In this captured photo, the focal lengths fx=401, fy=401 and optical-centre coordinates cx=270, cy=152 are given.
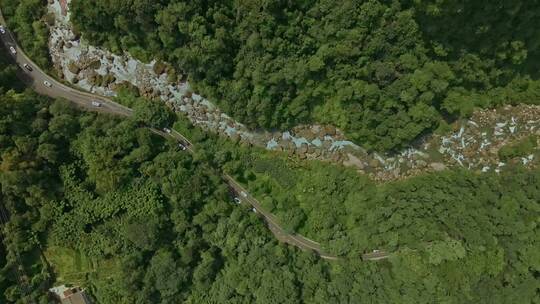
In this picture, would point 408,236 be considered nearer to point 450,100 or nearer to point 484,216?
point 484,216

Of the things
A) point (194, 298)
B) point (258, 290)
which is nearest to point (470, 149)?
point (258, 290)

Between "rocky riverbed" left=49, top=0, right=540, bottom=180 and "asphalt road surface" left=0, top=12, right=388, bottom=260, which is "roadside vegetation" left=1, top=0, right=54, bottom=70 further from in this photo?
"rocky riverbed" left=49, top=0, right=540, bottom=180

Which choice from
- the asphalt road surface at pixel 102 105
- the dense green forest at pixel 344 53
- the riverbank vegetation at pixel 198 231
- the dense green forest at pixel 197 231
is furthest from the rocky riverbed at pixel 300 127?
the dense green forest at pixel 197 231

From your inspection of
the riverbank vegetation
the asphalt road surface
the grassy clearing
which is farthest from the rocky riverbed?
the grassy clearing

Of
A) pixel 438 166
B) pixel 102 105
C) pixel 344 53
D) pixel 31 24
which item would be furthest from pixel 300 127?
pixel 31 24

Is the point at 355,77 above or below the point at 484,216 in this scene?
above

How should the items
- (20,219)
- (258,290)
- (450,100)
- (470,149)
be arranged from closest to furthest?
(20,219) → (258,290) → (450,100) → (470,149)
